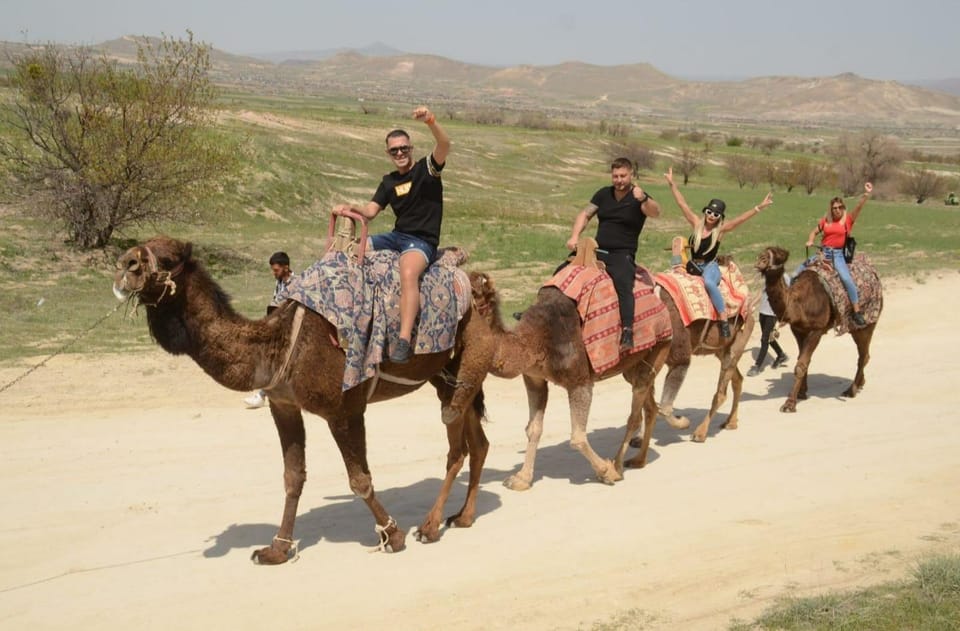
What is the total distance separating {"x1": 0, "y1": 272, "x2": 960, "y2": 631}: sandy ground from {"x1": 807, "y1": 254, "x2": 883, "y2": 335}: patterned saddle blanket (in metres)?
1.46

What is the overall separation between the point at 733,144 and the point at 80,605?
378 ft

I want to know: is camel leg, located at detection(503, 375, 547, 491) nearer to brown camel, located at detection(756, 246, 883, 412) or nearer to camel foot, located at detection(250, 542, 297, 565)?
camel foot, located at detection(250, 542, 297, 565)

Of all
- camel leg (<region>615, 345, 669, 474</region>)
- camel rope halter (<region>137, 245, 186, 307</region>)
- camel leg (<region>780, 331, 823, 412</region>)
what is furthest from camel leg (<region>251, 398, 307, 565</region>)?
camel leg (<region>780, 331, 823, 412</region>)

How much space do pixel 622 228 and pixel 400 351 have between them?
3.53 metres

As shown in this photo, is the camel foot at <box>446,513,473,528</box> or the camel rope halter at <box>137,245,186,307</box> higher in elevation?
the camel rope halter at <box>137,245,186,307</box>

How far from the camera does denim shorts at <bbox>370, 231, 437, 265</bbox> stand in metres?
7.84

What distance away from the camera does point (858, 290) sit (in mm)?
14273

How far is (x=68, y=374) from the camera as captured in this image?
1355 centimetres

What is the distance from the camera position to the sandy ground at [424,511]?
22.4 ft

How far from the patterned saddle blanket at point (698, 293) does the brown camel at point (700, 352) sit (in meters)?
0.09

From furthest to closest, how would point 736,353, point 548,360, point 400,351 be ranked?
1. point 736,353
2. point 548,360
3. point 400,351

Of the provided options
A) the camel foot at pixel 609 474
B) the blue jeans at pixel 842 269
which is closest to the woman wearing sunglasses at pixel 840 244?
the blue jeans at pixel 842 269

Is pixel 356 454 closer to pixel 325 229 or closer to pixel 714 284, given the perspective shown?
pixel 714 284

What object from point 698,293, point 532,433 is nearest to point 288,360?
point 532,433
